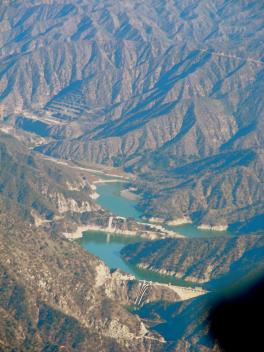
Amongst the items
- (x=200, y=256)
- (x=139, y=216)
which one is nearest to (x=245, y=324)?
(x=200, y=256)

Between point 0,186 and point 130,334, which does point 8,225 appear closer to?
point 130,334

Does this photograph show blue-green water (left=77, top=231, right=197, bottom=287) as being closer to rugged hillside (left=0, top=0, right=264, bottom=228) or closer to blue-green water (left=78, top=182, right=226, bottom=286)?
blue-green water (left=78, top=182, right=226, bottom=286)

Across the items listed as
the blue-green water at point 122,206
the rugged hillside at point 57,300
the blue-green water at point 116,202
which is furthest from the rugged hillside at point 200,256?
the blue-green water at point 116,202

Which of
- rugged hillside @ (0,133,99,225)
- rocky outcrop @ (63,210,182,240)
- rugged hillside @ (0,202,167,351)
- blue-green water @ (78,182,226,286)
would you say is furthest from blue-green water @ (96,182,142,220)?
rugged hillside @ (0,202,167,351)

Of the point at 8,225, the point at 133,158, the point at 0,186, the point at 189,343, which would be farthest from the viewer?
the point at 133,158

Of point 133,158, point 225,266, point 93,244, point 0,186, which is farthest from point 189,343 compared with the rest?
point 133,158

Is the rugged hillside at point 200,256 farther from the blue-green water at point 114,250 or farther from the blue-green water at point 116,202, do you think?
the blue-green water at point 116,202
